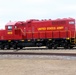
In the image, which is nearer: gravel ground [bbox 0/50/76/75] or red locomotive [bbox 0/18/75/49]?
gravel ground [bbox 0/50/76/75]

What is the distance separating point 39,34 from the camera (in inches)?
1480

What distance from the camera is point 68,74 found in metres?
13.4

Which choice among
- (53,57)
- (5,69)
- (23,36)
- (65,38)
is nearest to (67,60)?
(53,57)

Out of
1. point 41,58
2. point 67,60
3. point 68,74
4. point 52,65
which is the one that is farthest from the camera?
point 41,58

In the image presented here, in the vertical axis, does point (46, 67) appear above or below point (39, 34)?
below

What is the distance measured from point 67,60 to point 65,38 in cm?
1768

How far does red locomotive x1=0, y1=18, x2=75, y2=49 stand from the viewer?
3622 cm

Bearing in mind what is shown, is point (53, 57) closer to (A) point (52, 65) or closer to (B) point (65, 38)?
(A) point (52, 65)

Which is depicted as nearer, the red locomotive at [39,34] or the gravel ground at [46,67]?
the gravel ground at [46,67]

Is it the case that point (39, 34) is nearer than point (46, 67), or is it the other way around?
point (46, 67)

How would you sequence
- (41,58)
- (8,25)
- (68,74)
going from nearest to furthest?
(68,74) → (41,58) → (8,25)

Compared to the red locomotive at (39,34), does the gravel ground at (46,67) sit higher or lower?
lower

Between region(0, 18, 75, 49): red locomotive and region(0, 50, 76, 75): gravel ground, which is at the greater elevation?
region(0, 18, 75, 49): red locomotive

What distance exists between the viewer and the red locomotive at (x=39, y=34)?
36.2m
